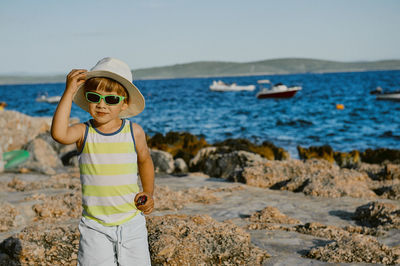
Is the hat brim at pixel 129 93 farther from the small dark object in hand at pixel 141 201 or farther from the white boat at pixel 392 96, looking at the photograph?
the white boat at pixel 392 96

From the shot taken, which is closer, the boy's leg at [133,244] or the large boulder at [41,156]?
the boy's leg at [133,244]

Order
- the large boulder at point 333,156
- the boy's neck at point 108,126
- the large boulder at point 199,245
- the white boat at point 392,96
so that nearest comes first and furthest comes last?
the boy's neck at point 108,126 < the large boulder at point 199,245 < the large boulder at point 333,156 < the white boat at point 392,96

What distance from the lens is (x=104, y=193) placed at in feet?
8.79

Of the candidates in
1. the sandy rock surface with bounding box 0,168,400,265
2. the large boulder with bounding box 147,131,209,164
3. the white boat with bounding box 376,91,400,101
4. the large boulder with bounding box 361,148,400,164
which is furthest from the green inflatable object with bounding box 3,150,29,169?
the white boat with bounding box 376,91,400,101

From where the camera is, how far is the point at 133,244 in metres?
2.71

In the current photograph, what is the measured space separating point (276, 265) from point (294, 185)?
3.74 m

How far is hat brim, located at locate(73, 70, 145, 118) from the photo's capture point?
264cm

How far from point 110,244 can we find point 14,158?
26.8 feet

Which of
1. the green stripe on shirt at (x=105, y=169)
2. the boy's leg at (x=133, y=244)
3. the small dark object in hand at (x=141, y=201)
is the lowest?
the boy's leg at (x=133, y=244)

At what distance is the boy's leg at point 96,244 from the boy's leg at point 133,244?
0.07m

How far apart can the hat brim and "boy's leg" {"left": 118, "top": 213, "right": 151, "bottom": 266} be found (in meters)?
0.75

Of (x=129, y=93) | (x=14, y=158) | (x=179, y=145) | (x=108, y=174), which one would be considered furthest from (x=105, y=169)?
(x=179, y=145)

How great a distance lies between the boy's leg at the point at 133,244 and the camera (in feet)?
8.79

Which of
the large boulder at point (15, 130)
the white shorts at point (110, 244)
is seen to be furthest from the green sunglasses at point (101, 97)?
the large boulder at point (15, 130)
